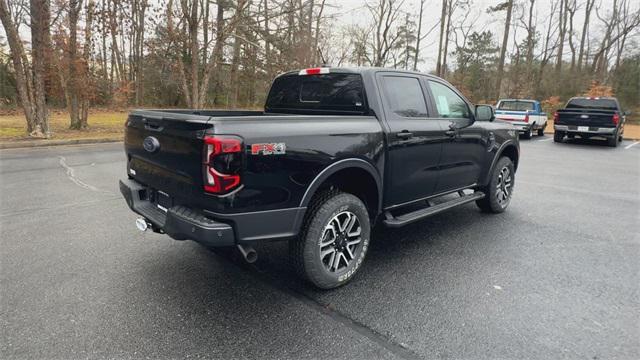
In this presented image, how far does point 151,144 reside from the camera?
3055 millimetres

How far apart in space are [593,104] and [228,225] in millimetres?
17305

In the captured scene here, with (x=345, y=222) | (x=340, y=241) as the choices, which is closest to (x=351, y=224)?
(x=345, y=222)

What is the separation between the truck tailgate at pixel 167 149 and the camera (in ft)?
8.57

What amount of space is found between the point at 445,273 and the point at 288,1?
1517cm

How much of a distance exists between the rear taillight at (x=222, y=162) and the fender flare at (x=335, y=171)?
58 cm

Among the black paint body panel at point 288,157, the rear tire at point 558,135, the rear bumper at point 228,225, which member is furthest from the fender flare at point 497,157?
the rear tire at point 558,135

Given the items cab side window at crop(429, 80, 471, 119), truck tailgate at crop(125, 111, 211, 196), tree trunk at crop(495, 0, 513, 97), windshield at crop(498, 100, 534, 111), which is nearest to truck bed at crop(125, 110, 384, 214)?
truck tailgate at crop(125, 111, 211, 196)

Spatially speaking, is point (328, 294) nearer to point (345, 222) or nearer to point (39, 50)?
A: point (345, 222)

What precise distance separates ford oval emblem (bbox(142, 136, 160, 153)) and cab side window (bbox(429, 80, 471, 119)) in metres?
2.92

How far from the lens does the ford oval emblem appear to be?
3.00 meters

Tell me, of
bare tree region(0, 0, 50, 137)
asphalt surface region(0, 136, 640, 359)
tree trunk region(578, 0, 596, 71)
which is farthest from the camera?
tree trunk region(578, 0, 596, 71)

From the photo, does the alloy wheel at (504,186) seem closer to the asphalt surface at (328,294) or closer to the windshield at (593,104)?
the asphalt surface at (328,294)

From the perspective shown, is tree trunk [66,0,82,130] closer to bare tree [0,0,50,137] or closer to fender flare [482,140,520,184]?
bare tree [0,0,50,137]

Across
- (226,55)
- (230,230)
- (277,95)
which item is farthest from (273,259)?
(226,55)
